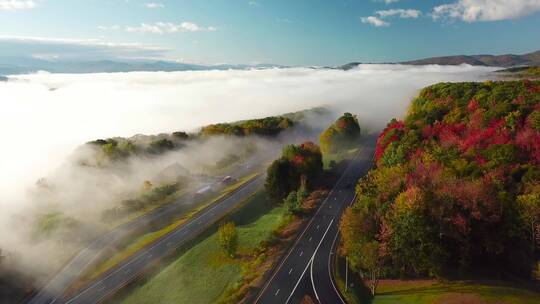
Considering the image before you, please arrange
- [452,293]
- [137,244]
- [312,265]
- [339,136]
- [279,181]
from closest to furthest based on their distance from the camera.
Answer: [452,293]
[312,265]
[137,244]
[279,181]
[339,136]

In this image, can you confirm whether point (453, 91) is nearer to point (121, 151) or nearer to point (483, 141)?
point (483, 141)

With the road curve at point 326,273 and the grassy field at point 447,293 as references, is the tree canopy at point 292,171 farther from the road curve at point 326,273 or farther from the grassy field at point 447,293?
the grassy field at point 447,293

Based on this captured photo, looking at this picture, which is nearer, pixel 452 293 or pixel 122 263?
pixel 452 293

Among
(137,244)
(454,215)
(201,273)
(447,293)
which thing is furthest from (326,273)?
(137,244)

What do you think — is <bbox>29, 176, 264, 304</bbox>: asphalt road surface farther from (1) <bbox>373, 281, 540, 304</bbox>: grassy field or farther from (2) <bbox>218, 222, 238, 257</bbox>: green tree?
(1) <bbox>373, 281, 540, 304</bbox>: grassy field

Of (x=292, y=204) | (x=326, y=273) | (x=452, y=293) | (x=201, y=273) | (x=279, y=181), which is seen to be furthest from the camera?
(x=279, y=181)

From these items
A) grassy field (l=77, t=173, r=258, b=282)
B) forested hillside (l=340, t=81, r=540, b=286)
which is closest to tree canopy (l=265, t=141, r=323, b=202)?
grassy field (l=77, t=173, r=258, b=282)

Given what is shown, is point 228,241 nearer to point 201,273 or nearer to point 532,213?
point 201,273

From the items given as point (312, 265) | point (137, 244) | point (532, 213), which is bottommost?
point (137, 244)
